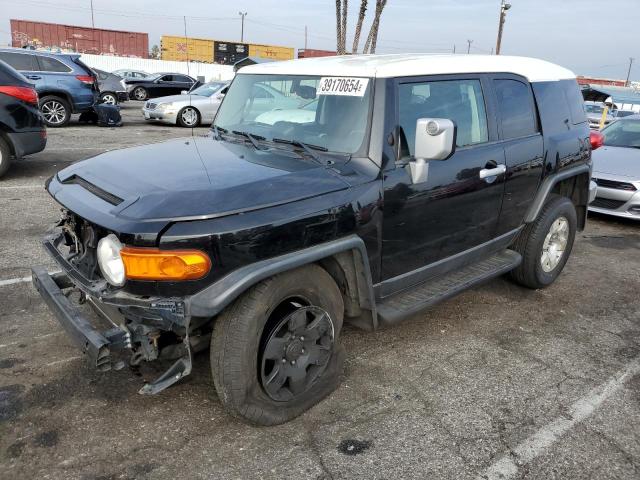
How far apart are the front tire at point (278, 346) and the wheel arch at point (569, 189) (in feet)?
7.26

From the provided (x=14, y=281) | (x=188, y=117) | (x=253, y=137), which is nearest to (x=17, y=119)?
(x=14, y=281)

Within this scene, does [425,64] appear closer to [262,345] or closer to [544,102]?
[544,102]

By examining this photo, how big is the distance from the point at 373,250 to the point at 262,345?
839 mm

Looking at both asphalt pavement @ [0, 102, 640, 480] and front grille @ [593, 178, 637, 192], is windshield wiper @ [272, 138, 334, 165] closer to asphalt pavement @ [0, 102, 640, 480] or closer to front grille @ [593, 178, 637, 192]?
asphalt pavement @ [0, 102, 640, 480]

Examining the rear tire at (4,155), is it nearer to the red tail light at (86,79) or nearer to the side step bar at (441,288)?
the red tail light at (86,79)

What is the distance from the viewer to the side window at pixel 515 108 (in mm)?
3867

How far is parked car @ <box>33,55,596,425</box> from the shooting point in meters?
2.38

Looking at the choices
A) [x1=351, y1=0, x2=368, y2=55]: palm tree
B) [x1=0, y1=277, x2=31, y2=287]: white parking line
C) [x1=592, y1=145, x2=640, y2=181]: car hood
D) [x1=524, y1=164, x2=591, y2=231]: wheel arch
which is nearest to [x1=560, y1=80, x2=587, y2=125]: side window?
[x1=524, y1=164, x2=591, y2=231]: wheel arch

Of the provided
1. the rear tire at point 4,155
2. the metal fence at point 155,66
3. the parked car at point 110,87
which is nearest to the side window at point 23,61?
the parked car at point 110,87

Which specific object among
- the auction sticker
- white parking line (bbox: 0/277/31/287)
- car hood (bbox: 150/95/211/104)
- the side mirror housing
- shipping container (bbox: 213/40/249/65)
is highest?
shipping container (bbox: 213/40/249/65)

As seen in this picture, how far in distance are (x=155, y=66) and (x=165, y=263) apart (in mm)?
43728

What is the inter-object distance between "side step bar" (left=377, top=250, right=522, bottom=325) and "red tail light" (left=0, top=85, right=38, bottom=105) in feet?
22.4

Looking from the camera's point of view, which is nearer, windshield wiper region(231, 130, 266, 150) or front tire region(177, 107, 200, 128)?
windshield wiper region(231, 130, 266, 150)

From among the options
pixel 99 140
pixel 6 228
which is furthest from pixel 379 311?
pixel 99 140
